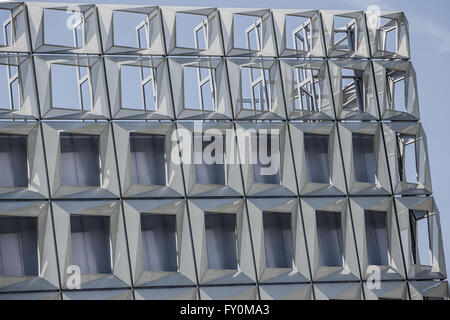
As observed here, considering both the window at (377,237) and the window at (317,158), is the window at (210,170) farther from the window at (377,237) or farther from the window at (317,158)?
the window at (377,237)

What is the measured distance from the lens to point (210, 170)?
23.0m

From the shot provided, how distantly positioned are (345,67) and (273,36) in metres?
2.32

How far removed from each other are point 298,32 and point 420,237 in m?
7.04

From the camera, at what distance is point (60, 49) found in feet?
73.8

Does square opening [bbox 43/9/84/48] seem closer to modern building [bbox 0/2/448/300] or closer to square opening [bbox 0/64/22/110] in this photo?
modern building [bbox 0/2/448/300]

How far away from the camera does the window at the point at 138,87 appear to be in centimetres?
2283

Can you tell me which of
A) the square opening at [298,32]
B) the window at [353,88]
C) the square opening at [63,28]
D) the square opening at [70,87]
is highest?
the square opening at [63,28]

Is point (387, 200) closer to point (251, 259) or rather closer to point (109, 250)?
point (251, 259)

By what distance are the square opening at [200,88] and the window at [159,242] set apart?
10.7 feet

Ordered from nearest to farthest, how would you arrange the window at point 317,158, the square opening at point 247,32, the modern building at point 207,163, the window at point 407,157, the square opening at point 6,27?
the modern building at point 207,163 < the square opening at point 6,27 < the window at point 317,158 < the square opening at point 247,32 < the window at point 407,157

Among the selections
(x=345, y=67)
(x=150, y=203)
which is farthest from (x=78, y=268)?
(x=345, y=67)

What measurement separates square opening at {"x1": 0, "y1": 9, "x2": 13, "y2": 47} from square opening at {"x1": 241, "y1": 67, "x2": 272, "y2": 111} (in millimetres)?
6537

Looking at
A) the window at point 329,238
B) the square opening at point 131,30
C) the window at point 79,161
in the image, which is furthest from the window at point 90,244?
the window at point 329,238
